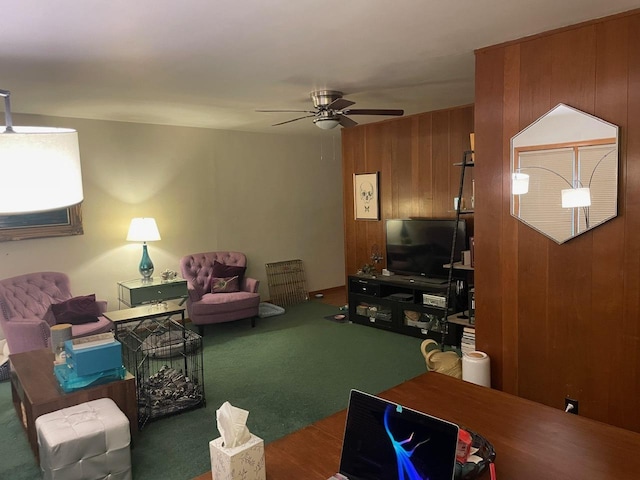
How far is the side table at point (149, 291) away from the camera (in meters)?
5.31

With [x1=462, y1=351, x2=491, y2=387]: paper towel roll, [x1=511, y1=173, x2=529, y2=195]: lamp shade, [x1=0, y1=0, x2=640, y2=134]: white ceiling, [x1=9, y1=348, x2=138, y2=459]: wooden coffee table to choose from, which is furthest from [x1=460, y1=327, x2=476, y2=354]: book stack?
[x1=9, y1=348, x2=138, y2=459]: wooden coffee table

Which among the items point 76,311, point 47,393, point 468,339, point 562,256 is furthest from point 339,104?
point 76,311

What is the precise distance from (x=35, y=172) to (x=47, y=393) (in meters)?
2.20

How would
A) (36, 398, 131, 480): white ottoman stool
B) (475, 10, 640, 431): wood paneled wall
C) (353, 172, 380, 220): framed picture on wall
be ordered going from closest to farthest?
(36, 398, 131, 480): white ottoman stool, (475, 10, 640, 431): wood paneled wall, (353, 172, 380, 220): framed picture on wall

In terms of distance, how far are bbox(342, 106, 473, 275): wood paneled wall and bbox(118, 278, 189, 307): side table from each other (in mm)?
2275

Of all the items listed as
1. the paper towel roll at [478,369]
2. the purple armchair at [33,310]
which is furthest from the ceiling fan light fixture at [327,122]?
the purple armchair at [33,310]

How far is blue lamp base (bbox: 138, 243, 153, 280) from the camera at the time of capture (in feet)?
18.1

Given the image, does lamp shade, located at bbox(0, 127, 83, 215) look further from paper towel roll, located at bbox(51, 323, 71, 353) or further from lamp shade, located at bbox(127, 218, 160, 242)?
lamp shade, located at bbox(127, 218, 160, 242)

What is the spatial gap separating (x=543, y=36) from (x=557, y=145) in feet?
2.19

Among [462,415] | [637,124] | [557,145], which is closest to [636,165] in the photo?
[637,124]

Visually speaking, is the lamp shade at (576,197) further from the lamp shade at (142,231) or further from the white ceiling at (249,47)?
the lamp shade at (142,231)

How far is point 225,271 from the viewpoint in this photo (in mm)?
5980

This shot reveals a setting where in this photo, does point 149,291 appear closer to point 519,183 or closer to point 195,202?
point 195,202

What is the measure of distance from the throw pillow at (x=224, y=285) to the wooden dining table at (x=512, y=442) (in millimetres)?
4247
